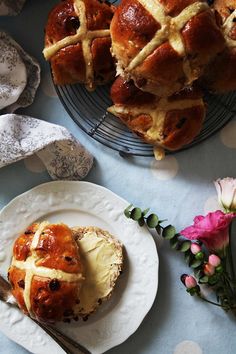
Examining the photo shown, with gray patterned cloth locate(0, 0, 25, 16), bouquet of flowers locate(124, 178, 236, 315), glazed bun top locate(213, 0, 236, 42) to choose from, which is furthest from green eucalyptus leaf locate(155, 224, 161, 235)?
gray patterned cloth locate(0, 0, 25, 16)

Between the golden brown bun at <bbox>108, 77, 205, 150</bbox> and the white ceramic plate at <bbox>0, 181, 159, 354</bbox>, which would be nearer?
the golden brown bun at <bbox>108, 77, 205, 150</bbox>

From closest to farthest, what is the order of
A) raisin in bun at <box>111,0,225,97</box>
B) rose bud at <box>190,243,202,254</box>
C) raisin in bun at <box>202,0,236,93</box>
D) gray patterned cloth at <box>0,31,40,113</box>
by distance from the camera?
raisin in bun at <box>111,0,225,97</box> < raisin in bun at <box>202,0,236,93</box> < rose bud at <box>190,243,202,254</box> < gray patterned cloth at <box>0,31,40,113</box>

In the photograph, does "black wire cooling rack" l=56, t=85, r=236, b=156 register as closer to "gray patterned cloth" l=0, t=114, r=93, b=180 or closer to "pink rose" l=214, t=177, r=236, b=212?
"gray patterned cloth" l=0, t=114, r=93, b=180

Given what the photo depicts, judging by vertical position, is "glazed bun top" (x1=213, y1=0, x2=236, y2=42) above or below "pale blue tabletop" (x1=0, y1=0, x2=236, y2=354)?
above

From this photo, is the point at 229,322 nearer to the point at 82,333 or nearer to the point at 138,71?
the point at 82,333

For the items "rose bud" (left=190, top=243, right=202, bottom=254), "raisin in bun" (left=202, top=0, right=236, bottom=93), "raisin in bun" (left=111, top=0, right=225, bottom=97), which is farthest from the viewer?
"rose bud" (left=190, top=243, right=202, bottom=254)

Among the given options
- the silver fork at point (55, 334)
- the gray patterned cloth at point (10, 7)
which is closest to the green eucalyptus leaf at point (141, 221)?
the silver fork at point (55, 334)
